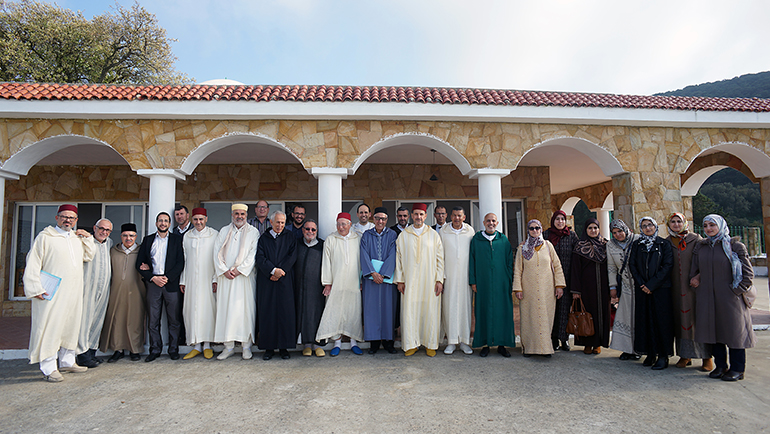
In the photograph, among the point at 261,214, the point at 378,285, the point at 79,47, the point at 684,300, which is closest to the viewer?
the point at 684,300

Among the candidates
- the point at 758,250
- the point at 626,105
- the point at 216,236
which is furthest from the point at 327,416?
the point at 758,250

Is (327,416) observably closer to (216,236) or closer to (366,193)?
(216,236)

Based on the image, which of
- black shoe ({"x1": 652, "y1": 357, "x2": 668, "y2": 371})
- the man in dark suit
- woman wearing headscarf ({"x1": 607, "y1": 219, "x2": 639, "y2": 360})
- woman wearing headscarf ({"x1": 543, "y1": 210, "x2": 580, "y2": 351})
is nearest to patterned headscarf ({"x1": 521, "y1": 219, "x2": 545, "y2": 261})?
woman wearing headscarf ({"x1": 543, "y1": 210, "x2": 580, "y2": 351})

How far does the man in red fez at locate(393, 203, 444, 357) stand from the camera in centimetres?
468

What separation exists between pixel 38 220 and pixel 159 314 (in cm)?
630

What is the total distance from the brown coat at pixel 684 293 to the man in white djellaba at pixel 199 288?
496 cm

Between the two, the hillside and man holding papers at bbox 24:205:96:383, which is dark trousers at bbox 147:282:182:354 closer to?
man holding papers at bbox 24:205:96:383

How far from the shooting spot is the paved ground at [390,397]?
2998 mm

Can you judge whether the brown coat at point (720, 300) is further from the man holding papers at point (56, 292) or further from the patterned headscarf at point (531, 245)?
the man holding papers at point (56, 292)

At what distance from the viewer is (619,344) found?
4.45 m

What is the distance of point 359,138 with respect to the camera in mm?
5961

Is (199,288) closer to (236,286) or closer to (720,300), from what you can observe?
(236,286)

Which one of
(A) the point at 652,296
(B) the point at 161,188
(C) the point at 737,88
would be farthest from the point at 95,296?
(C) the point at 737,88

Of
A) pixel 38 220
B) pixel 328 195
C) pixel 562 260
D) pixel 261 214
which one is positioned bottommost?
pixel 562 260
